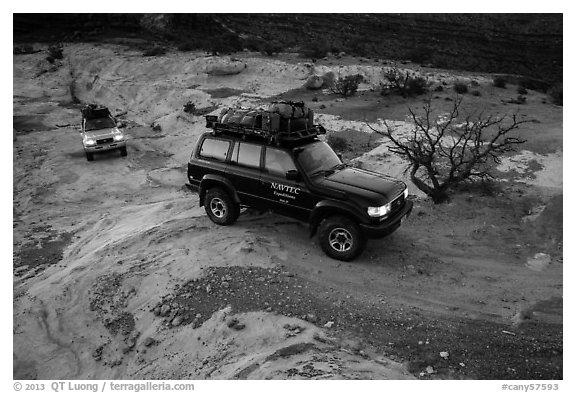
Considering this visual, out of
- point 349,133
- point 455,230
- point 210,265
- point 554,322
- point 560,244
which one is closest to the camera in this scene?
point 554,322

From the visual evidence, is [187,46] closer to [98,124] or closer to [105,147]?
[98,124]

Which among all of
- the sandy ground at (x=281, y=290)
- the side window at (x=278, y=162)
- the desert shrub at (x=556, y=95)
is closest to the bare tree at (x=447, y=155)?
the sandy ground at (x=281, y=290)

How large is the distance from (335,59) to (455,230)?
752 inches

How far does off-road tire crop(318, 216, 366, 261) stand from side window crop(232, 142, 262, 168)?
1823 mm

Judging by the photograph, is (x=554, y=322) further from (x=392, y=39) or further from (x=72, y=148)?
(x=392, y=39)

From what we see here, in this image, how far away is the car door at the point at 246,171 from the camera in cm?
793

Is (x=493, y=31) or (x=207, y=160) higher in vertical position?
(x=493, y=31)

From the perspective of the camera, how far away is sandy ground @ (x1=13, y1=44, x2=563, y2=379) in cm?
541

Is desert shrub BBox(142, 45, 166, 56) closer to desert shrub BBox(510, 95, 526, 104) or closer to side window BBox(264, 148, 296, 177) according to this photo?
desert shrub BBox(510, 95, 526, 104)

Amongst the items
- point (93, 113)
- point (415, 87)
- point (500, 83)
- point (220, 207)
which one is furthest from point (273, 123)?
point (500, 83)

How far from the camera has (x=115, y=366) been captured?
19.1 ft
